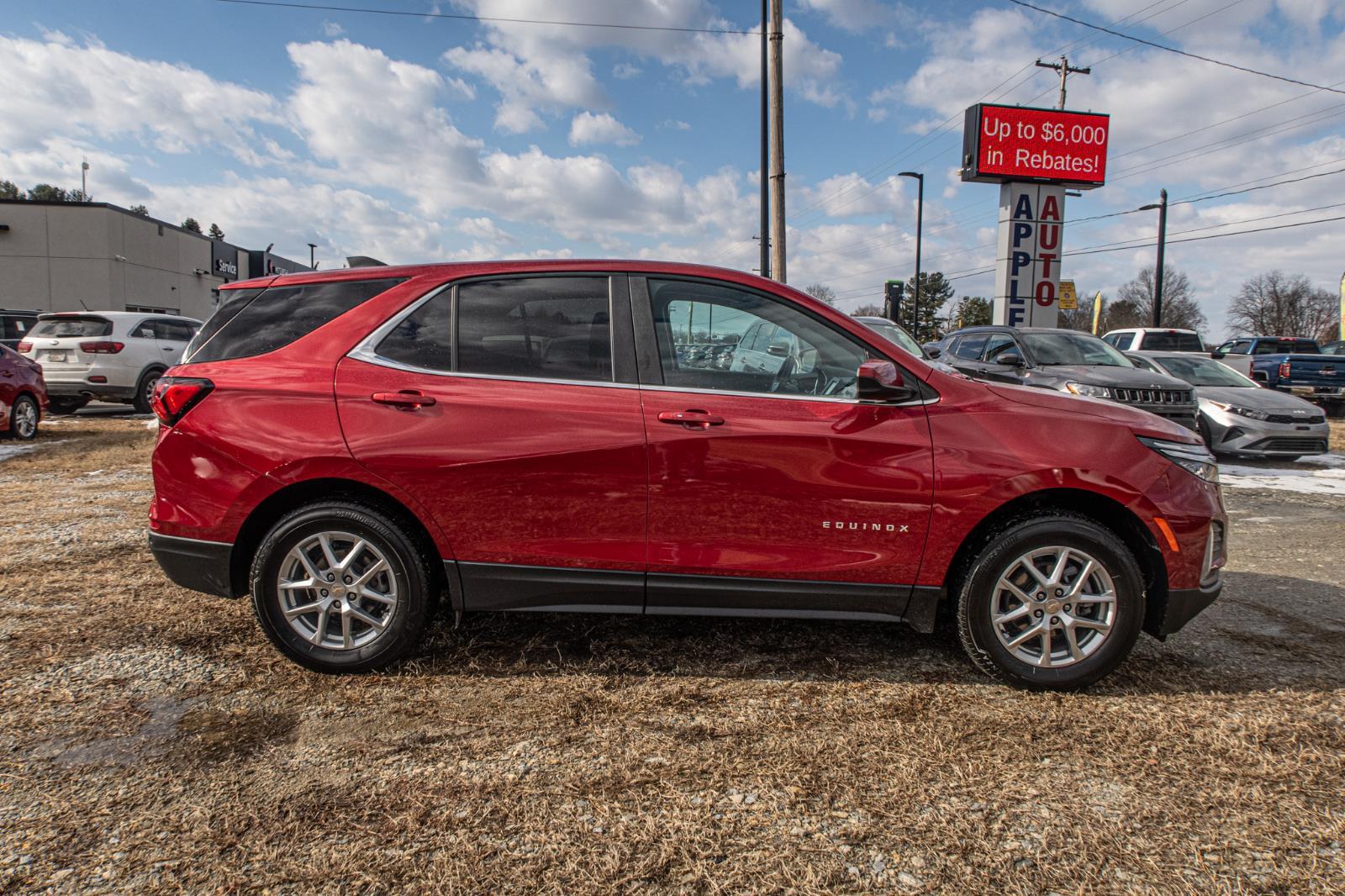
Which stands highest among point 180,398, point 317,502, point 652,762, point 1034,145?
point 1034,145

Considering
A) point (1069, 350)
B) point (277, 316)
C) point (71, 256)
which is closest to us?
point (277, 316)

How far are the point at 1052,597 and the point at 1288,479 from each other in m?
8.23

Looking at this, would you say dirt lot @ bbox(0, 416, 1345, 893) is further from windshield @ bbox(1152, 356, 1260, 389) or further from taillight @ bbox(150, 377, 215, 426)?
windshield @ bbox(1152, 356, 1260, 389)

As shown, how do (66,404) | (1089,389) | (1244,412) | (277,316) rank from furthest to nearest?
(66,404), (1244,412), (1089,389), (277,316)

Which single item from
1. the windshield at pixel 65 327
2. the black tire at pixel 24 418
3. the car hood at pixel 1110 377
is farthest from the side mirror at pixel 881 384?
the windshield at pixel 65 327

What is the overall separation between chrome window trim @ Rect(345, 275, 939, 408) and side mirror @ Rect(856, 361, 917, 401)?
1.0 inches

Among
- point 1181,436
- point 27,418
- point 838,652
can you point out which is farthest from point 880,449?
point 27,418

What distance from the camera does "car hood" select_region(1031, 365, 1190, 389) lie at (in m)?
9.07

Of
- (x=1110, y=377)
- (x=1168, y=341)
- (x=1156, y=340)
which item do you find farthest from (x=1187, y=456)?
(x=1168, y=341)

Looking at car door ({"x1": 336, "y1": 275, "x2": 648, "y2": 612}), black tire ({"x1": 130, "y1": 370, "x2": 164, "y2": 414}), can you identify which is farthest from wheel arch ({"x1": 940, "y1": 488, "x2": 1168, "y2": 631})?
black tire ({"x1": 130, "y1": 370, "x2": 164, "y2": 414})

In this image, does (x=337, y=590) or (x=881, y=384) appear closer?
(x=881, y=384)

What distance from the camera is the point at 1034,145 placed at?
62.0ft

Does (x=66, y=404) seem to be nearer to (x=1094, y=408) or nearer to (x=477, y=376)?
(x=477, y=376)

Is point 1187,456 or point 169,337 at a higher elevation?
point 169,337
